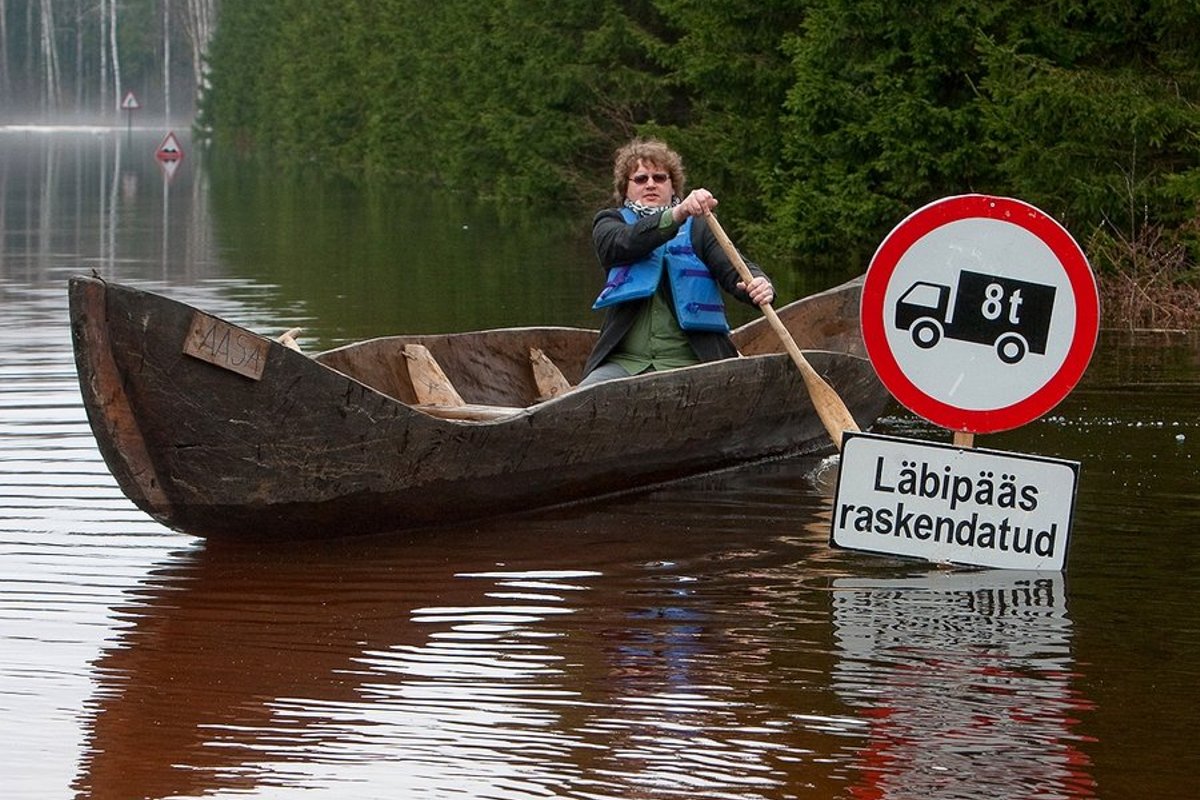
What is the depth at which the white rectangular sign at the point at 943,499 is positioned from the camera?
618cm

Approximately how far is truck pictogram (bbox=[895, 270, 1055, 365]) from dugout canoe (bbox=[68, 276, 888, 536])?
291cm

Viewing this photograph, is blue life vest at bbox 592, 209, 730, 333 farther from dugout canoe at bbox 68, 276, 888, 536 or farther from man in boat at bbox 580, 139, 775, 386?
dugout canoe at bbox 68, 276, 888, 536

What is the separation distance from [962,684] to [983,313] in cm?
113

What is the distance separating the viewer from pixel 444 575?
810 cm

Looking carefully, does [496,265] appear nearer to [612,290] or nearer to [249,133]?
[612,290]

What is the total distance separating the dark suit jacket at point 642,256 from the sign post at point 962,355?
10.5ft

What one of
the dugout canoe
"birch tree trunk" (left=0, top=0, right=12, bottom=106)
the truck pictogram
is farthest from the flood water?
"birch tree trunk" (left=0, top=0, right=12, bottom=106)

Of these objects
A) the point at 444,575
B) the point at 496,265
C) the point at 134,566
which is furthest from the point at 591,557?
the point at 496,265

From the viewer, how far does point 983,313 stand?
19.6 feet

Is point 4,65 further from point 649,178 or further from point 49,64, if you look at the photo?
point 649,178

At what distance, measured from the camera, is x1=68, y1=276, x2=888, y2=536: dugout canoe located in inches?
317

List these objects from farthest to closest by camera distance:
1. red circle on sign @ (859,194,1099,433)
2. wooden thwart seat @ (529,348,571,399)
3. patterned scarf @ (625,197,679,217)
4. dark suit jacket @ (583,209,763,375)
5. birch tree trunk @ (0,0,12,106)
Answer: birch tree trunk @ (0,0,12,106), wooden thwart seat @ (529,348,571,399), patterned scarf @ (625,197,679,217), dark suit jacket @ (583,209,763,375), red circle on sign @ (859,194,1099,433)

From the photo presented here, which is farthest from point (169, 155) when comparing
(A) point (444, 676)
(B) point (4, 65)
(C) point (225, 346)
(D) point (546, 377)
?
(A) point (444, 676)

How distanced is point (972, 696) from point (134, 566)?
3.33 meters
